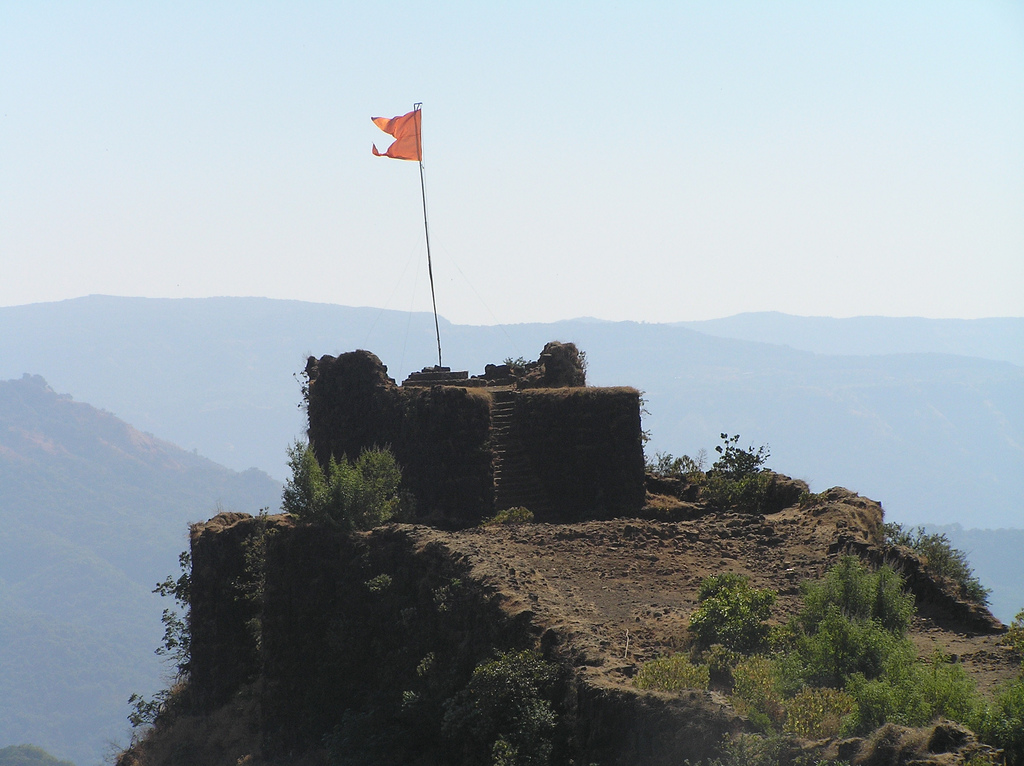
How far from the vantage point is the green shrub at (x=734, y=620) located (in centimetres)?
1272

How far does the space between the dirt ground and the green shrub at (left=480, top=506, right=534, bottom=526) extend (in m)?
0.61

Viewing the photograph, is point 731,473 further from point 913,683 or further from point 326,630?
point 913,683

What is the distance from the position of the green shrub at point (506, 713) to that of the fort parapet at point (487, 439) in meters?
7.53

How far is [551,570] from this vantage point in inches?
656

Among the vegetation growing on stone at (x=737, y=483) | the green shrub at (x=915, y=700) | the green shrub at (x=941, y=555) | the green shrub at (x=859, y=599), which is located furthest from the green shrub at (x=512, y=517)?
the green shrub at (x=915, y=700)

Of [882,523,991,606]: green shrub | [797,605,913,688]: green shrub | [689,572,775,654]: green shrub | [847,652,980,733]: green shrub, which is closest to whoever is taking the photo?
[847,652,980,733]: green shrub

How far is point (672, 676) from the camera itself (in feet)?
36.8

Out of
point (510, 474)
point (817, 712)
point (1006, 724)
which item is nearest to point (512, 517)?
point (510, 474)

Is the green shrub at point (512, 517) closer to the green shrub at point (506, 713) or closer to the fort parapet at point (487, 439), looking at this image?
the fort parapet at point (487, 439)

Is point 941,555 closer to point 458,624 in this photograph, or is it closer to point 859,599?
point 859,599

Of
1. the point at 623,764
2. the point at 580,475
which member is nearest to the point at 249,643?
the point at 580,475

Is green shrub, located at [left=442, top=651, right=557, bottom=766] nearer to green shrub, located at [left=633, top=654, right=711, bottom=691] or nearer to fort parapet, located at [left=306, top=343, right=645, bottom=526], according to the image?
green shrub, located at [left=633, top=654, right=711, bottom=691]

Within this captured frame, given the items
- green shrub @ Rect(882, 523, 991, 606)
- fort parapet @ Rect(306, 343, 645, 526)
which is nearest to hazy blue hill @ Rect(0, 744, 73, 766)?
fort parapet @ Rect(306, 343, 645, 526)

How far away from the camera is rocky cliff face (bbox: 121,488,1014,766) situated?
38.5 feet
